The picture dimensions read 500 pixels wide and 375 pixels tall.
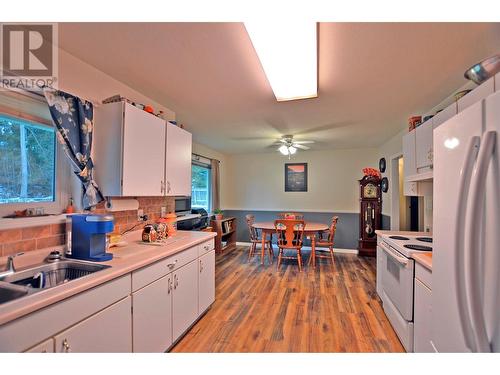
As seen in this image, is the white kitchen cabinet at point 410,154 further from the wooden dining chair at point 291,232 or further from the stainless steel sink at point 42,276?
the stainless steel sink at point 42,276

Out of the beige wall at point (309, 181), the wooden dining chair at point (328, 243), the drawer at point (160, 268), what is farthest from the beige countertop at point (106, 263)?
the beige wall at point (309, 181)

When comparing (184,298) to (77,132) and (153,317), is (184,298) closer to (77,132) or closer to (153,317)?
(153,317)

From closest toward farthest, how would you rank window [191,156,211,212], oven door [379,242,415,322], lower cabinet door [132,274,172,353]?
lower cabinet door [132,274,172,353] < oven door [379,242,415,322] < window [191,156,211,212]

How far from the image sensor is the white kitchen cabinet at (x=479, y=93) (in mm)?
1325

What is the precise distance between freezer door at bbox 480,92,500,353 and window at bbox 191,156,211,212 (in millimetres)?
4432

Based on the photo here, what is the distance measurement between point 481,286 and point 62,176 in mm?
2481

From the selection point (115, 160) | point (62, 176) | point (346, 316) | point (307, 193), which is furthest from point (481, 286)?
point (307, 193)

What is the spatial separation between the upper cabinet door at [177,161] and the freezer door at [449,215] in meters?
2.19

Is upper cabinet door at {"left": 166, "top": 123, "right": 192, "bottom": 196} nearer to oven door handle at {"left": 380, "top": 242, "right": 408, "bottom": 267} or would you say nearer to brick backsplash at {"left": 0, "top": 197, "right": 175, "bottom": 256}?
brick backsplash at {"left": 0, "top": 197, "right": 175, "bottom": 256}

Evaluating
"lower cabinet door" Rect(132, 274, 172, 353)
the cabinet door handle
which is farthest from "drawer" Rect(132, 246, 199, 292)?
the cabinet door handle

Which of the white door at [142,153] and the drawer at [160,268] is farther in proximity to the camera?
the white door at [142,153]

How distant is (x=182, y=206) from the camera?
161 inches

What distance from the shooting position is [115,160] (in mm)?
1907

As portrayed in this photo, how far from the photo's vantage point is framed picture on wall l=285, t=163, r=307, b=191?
19.0 feet
